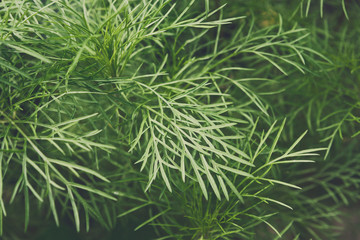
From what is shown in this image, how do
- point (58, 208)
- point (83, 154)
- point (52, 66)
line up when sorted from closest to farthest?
point (52, 66), point (83, 154), point (58, 208)

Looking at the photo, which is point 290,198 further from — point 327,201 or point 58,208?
point 58,208

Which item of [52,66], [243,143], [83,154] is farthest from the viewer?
[83,154]

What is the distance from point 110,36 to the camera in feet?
1.58

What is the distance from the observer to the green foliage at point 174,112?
18.4 inches

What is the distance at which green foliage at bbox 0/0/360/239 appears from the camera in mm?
468

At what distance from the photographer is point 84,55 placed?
477mm

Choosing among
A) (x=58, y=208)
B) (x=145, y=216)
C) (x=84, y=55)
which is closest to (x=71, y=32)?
(x=84, y=55)

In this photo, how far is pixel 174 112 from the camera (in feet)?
1.55

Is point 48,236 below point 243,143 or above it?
below

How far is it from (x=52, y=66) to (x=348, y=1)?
0.84 m

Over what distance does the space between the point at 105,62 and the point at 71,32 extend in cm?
5

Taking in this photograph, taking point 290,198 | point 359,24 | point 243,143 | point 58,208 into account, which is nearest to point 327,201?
point 290,198

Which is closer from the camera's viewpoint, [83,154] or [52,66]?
[52,66]

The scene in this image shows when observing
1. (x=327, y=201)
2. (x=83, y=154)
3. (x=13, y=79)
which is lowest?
(x=327, y=201)
